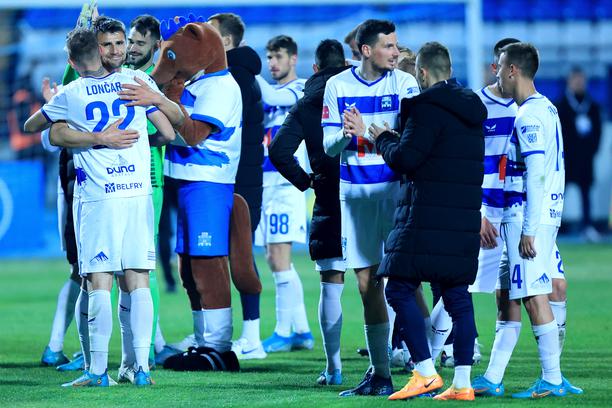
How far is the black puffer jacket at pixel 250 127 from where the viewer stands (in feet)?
27.3

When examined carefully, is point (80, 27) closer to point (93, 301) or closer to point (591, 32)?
point (93, 301)

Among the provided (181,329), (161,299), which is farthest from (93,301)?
(161,299)

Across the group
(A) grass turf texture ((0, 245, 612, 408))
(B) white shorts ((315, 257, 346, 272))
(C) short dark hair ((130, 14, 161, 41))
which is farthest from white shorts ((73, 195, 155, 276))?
(C) short dark hair ((130, 14, 161, 41))

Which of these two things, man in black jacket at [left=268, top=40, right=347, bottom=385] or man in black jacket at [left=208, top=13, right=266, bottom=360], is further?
man in black jacket at [left=208, top=13, right=266, bottom=360]

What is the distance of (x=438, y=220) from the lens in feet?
19.6

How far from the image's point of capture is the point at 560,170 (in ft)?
21.2

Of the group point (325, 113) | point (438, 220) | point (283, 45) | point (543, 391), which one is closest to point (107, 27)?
point (325, 113)

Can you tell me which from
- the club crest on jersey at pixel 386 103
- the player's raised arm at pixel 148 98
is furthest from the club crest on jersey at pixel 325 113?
the player's raised arm at pixel 148 98

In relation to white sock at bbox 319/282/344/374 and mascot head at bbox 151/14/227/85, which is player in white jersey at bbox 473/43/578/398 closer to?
white sock at bbox 319/282/344/374

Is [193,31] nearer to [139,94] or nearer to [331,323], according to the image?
[139,94]

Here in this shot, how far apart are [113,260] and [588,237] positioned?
44.0ft

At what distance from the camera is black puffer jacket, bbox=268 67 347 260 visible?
6.93 m

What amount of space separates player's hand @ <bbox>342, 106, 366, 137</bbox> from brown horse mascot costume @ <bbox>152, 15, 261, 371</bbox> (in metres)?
1.19

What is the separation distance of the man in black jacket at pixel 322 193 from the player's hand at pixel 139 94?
76 centimetres
